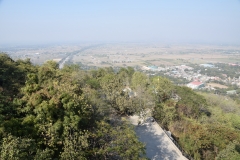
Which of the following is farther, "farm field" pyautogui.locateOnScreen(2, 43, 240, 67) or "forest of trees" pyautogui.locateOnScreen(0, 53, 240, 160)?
"farm field" pyautogui.locateOnScreen(2, 43, 240, 67)

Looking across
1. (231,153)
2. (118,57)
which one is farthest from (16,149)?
(118,57)

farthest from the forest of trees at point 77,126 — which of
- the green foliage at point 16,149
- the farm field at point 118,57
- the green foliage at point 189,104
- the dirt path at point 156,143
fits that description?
the farm field at point 118,57

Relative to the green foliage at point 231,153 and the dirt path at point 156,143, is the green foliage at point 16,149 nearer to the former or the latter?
the dirt path at point 156,143

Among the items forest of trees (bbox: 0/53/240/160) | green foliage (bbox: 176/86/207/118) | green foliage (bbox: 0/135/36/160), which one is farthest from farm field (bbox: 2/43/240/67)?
green foliage (bbox: 0/135/36/160)

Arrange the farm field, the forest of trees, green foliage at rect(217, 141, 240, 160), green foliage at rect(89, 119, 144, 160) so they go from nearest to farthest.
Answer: the forest of trees < green foliage at rect(89, 119, 144, 160) < green foliage at rect(217, 141, 240, 160) < the farm field

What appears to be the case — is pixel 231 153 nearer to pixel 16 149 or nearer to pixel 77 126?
pixel 77 126

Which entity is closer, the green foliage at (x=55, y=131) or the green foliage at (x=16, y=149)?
the green foliage at (x=16, y=149)

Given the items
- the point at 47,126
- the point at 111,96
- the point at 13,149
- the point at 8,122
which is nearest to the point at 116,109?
the point at 111,96

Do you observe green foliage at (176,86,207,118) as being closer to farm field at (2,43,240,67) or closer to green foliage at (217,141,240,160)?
green foliage at (217,141,240,160)
